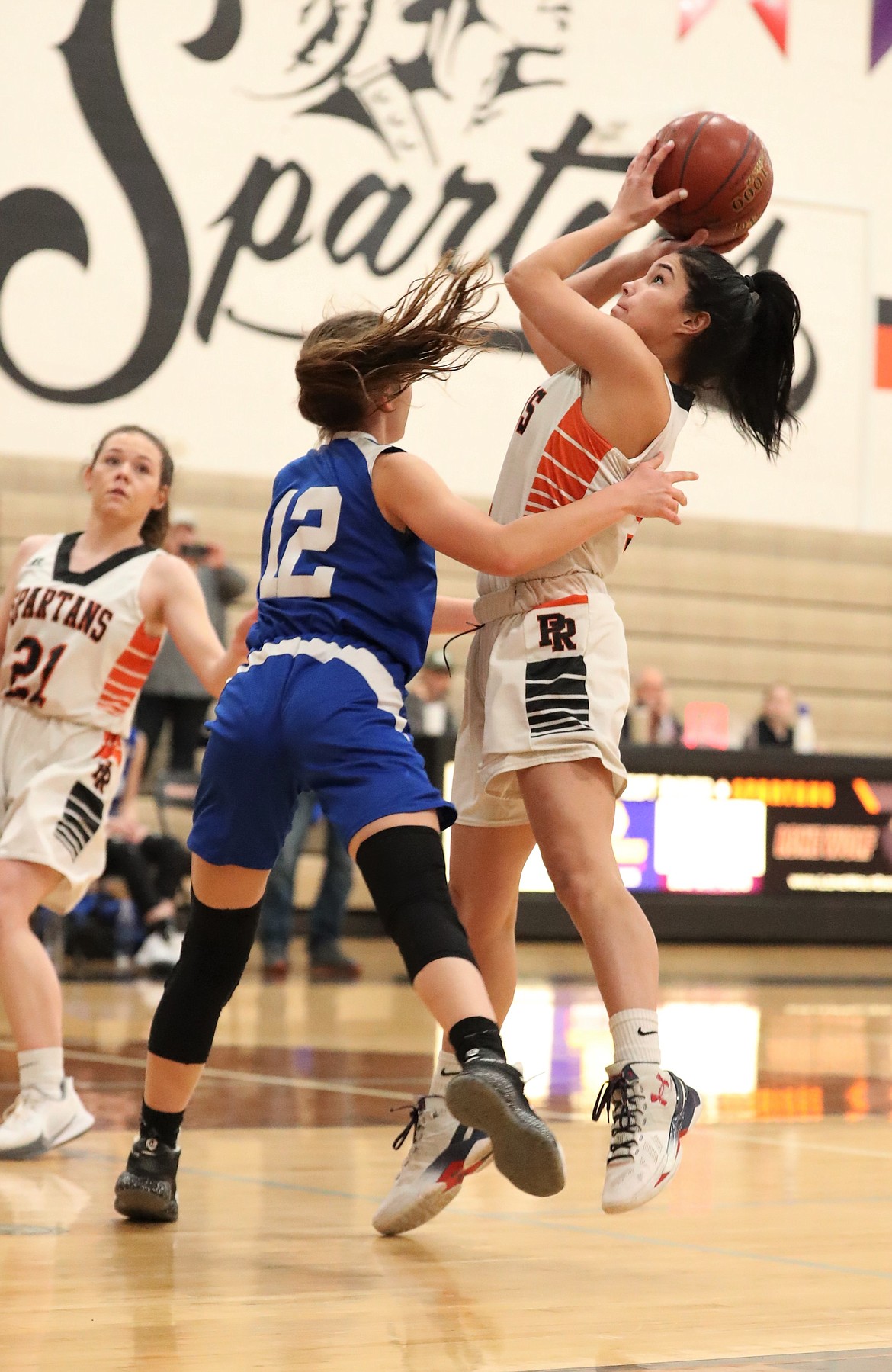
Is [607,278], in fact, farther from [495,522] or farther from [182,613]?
[182,613]

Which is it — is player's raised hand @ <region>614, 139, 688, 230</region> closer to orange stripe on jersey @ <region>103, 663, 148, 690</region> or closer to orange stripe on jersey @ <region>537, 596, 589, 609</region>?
orange stripe on jersey @ <region>537, 596, 589, 609</region>

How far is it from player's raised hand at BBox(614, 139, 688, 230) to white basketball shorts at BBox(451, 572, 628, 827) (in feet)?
2.06

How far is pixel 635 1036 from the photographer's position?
9.81ft

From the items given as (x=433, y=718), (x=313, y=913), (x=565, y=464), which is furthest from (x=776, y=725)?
(x=565, y=464)

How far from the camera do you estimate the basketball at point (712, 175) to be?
3.35m

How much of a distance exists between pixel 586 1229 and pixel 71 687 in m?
1.66

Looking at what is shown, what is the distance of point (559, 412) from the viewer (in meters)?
3.24

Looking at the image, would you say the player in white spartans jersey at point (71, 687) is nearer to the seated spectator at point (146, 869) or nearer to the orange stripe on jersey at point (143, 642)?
the orange stripe on jersey at point (143, 642)

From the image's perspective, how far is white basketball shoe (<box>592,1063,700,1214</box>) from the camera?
2.86 metres

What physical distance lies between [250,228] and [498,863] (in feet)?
37.3

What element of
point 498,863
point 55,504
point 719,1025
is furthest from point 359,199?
point 498,863

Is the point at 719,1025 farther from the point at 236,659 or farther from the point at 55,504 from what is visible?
the point at 55,504

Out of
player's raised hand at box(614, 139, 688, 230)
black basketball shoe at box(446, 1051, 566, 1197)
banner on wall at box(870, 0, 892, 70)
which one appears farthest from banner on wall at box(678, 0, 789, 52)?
black basketball shoe at box(446, 1051, 566, 1197)

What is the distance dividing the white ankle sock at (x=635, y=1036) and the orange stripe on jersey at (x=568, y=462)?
86cm
